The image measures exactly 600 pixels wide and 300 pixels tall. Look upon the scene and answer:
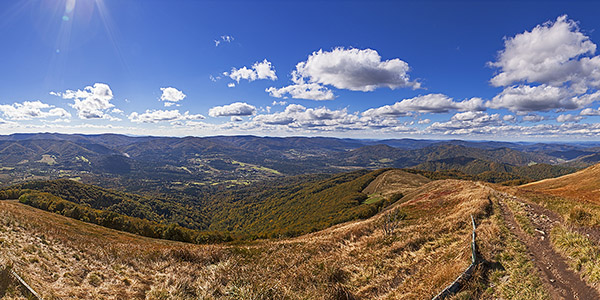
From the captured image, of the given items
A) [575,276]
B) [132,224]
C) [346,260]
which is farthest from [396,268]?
[132,224]

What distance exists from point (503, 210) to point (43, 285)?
37.9 meters

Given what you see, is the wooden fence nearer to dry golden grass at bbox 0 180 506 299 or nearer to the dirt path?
dry golden grass at bbox 0 180 506 299

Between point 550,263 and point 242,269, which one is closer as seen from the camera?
point 550,263

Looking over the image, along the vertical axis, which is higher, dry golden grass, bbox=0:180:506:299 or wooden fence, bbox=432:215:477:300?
wooden fence, bbox=432:215:477:300

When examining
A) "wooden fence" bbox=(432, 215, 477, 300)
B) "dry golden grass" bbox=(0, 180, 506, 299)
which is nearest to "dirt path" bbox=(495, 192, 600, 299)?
"wooden fence" bbox=(432, 215, 477, 300)

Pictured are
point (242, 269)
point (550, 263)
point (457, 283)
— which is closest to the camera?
point (457, 283)

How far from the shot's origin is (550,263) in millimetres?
12031

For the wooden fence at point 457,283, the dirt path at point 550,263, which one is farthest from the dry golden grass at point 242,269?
the dirt path at point 550,263

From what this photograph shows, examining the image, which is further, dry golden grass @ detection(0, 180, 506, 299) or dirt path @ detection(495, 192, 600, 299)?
dry golden grass @ detection(0, 180, 506, 299)

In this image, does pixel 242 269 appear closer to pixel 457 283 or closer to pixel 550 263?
pixel 457 283

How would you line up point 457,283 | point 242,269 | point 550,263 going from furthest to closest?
1. point 242,269
2. point 550,263
3. point 457,283

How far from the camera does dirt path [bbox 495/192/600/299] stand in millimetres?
9469

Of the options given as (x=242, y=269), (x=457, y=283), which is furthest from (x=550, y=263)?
(x=242, y=269)

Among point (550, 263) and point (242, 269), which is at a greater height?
point (550, 263)
